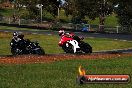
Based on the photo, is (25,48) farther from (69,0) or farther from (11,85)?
(69,0)

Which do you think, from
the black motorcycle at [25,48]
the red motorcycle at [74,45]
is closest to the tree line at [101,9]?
the red motorcycle at [74,45]

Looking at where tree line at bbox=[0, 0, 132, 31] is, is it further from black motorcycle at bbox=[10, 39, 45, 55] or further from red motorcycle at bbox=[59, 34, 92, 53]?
black motorcycle at bbox=[10, 39, 45, 55]

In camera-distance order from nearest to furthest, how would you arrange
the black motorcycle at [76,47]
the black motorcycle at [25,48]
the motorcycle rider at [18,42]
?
1. the black motorcycle at [25,48]
2. the motorcycle rider at [18,42]
3. the black motorcycle at [76,47]

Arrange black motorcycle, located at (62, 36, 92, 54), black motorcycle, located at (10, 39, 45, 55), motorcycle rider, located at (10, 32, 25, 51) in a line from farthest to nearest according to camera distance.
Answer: black motorcycle, located at (62, 36, 92, 54), motorcycle rider, located at (10, 32, 25, 51), black motorcycle, located at (10, 39, 45, 55)

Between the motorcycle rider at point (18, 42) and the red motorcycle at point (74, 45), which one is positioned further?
the red motorcycle at point (74, 45)

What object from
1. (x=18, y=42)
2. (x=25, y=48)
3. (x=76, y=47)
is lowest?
(x=76, y=47)

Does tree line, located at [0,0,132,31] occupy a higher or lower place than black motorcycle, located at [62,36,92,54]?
higher

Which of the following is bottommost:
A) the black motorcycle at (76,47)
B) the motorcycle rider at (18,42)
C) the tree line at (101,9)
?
the black motorcycle at (76,47)

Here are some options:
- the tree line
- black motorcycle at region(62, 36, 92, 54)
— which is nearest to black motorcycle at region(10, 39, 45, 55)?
black motorcycle at region(62, 36, 92, 54)

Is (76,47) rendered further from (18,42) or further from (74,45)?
(18,42)

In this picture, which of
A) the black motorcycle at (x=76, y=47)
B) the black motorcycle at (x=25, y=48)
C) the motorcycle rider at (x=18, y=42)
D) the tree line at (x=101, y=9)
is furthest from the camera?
the tree line at (x=101, y=9)

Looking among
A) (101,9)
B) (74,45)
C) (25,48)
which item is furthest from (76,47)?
(101,9)

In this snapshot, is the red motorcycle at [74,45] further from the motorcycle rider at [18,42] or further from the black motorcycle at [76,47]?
the motorcycle rider at [18,42]

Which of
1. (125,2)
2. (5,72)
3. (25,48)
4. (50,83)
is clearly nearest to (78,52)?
(25,48)
